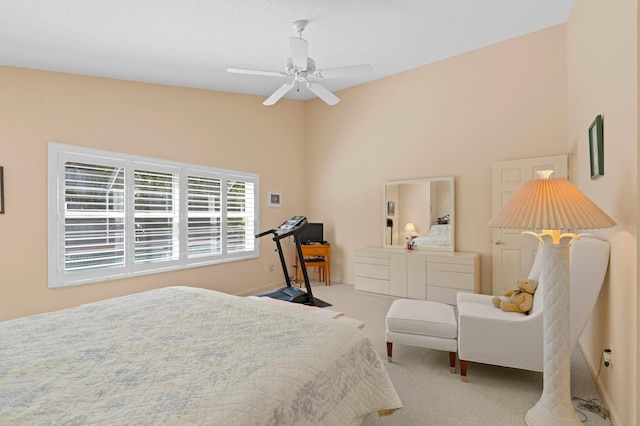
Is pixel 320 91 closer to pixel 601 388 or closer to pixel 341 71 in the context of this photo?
pixel 341 71

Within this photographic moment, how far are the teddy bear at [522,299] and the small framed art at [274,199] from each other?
395cm

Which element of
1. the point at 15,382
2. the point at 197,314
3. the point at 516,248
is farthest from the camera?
the point at 516,248

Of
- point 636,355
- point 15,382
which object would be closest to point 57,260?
point 15,382

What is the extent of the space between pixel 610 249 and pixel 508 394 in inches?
47.5

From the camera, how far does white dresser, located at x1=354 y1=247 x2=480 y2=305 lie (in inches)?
170

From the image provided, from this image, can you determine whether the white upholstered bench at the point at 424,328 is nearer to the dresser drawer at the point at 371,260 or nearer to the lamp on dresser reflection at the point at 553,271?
the lamp on dresser reflection at the point at 553,271

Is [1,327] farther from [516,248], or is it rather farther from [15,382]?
Result: [516,248]

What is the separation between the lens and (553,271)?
2.03 meters

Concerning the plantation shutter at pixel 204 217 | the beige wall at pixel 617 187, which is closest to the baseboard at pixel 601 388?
the beige wall at pixel 617 187

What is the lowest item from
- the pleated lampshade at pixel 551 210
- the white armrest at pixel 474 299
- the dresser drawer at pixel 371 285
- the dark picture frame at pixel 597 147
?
the dresser drawer at pixel 371 285

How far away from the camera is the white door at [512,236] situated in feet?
13.4

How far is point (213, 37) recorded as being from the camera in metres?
3.30

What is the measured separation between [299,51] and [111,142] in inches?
99.0

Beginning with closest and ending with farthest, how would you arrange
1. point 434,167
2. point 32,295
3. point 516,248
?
point 32,295 → point 516,248 → point 434,167
